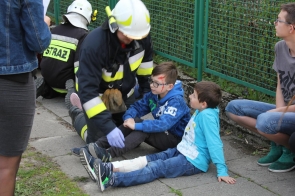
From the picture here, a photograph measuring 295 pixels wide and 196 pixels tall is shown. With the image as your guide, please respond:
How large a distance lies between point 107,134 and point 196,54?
2225 millimetres

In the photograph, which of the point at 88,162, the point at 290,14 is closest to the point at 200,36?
the point at 290,14

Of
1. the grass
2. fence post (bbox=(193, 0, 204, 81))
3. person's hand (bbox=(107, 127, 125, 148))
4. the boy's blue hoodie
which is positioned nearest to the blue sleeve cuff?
the boy's blue hoodie

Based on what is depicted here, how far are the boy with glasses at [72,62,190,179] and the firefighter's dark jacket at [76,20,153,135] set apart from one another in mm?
253

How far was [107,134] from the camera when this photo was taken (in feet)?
14.9

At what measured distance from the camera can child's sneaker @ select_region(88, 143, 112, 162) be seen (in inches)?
182

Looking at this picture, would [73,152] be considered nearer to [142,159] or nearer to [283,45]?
[142,159]

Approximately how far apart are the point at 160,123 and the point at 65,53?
2.36 m

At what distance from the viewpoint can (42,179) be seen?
177 inches

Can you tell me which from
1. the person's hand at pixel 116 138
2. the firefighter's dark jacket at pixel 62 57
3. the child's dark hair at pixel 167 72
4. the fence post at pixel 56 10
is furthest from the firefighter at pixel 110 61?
the fence post at pixel 56 10

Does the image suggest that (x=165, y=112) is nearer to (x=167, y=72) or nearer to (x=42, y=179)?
(x=167, y=72)

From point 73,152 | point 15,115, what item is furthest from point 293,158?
point 15,115

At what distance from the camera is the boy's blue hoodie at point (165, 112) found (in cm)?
468

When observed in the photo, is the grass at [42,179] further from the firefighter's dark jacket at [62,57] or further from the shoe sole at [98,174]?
the firefighter's dark jacket at [62,57]

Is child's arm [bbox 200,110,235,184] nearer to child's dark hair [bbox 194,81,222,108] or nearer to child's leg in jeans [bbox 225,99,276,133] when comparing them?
child's dark hair [bbox 194,81,222,108]
